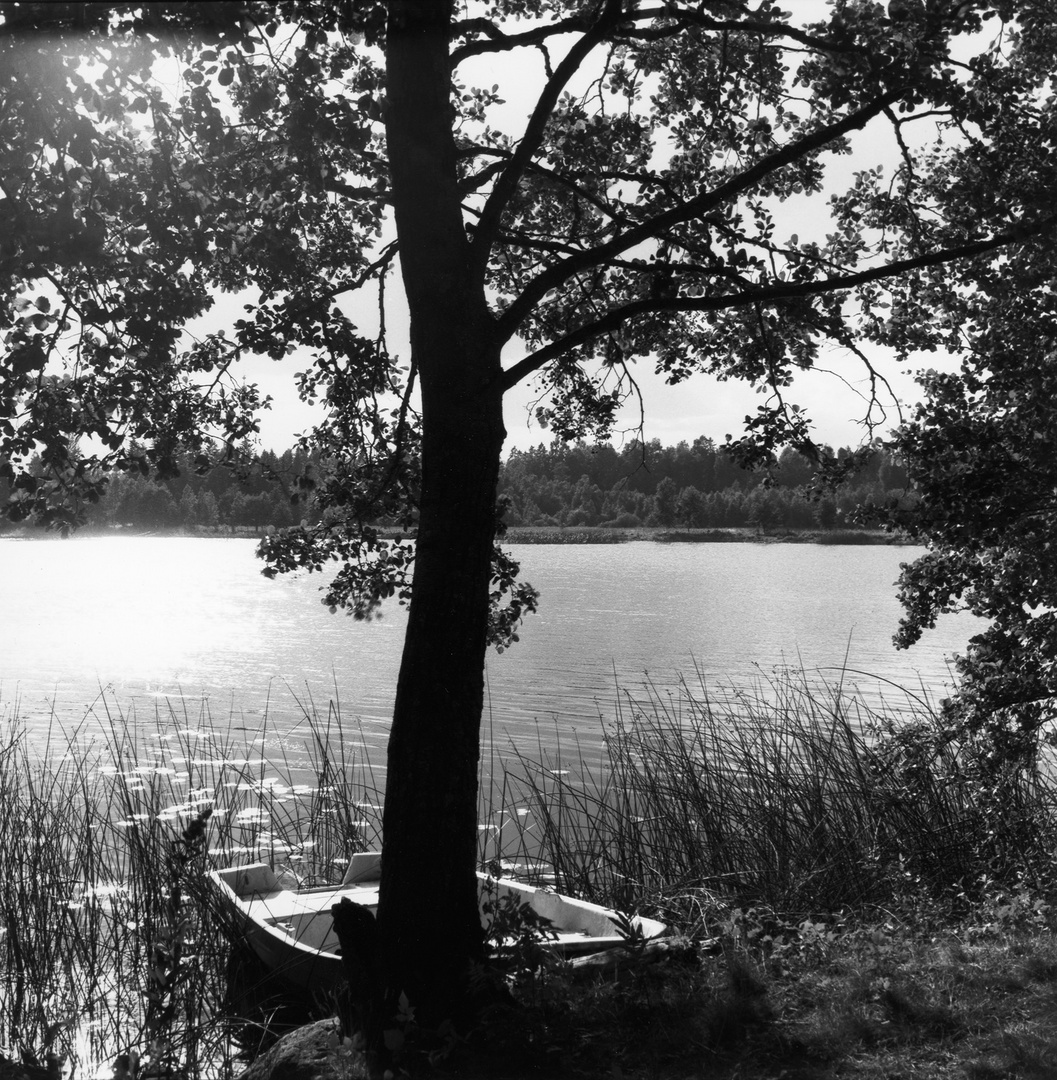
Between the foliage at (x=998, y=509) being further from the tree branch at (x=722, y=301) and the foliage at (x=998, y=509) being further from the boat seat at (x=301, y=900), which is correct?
the boat seat at (x=301, y=900)

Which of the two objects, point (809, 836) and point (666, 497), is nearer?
point (809, 836)

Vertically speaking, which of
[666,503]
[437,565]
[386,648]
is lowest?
[386,648]

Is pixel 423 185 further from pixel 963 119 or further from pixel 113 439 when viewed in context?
pixel 963 119

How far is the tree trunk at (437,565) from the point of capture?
14.2ft

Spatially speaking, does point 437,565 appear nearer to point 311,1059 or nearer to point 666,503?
point 311,1059

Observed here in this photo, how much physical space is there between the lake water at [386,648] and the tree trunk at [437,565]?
644 centimetres

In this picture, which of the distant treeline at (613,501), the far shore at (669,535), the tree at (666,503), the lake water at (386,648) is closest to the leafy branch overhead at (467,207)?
the lake water at (386,648)

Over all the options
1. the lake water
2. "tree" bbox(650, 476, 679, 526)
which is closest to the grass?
the lake water

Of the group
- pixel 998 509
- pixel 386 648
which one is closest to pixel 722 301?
pixel 998 509

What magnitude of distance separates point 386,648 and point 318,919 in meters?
19.2

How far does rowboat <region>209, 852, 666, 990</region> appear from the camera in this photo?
5.28 metres

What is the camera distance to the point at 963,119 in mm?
5559

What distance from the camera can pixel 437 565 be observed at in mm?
4469

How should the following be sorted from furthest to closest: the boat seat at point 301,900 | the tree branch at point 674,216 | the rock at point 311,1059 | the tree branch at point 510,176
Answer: the boat seat at point 301,900 < the tree branch at point 510,176 < the tree branch at point 674,216 < the rock at point 311,1059
